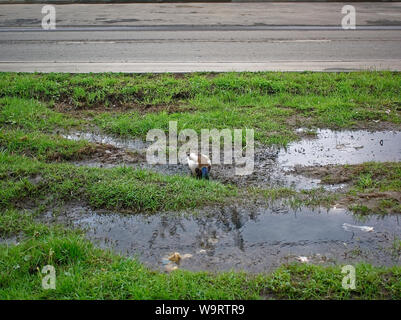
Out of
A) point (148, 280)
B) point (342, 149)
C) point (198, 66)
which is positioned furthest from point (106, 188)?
point (198, 66)

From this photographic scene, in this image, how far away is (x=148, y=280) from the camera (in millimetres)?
3525

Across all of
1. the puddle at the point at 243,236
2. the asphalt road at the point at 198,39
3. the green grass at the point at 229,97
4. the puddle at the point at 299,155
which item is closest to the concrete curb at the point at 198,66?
the asphalt road at the point at 198,39

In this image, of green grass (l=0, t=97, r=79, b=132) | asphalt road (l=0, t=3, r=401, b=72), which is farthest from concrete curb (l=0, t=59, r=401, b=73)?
green grass (l=0, t=97, r=79, b=132)

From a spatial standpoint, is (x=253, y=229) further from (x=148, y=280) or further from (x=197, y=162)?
(x=148, y=280)

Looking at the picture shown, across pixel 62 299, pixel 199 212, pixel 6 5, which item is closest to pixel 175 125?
pixel 199 212

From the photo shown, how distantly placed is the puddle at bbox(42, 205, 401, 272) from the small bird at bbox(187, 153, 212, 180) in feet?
1.99

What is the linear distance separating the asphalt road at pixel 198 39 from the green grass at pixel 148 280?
5.20 meters

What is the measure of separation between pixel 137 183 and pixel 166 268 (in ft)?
4.55

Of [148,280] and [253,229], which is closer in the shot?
[148,280]

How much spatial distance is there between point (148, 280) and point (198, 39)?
822 centimetres

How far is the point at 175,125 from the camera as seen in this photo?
6.41 metres

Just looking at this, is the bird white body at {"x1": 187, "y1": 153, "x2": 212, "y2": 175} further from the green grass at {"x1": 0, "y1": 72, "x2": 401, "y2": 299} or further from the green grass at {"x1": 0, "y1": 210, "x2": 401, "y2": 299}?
the green grass at {"x1": 0, "y1": 210, "x2": 401, "y2": 299}

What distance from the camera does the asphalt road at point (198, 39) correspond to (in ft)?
29.1

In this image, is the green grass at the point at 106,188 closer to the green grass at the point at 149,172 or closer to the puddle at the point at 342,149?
the green grass at the point at 149,172
